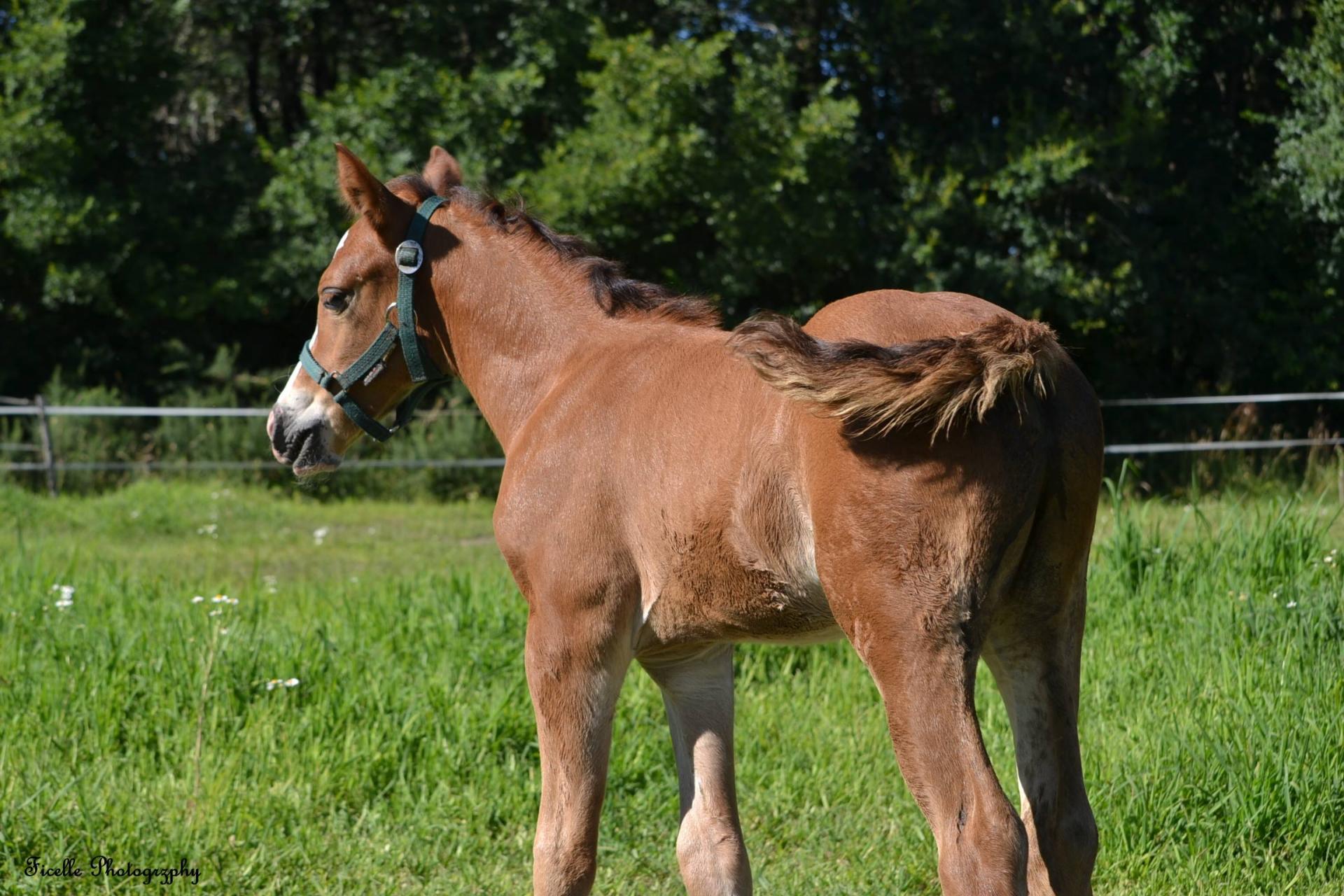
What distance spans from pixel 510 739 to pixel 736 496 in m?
2.54

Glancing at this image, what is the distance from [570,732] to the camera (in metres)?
2.94

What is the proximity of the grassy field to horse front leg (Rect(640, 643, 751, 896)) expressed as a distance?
764 millimetres

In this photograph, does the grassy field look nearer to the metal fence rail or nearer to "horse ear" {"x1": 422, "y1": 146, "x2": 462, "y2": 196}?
"horse ear" {"x1": 422, "y1": 146, "x2": 462, "y2": 196}

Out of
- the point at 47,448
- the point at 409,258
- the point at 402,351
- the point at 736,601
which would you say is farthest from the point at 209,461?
the point at 736,601

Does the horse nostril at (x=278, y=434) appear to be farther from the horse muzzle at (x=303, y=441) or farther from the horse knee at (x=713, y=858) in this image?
the horse knee at (x=713, y=858)

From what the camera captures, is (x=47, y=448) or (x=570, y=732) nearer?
(x=570, y=732)

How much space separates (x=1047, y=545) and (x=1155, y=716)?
2.36 m

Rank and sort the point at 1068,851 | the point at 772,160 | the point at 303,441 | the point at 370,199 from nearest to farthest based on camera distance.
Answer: the point at 1068,851 < the point at 370,199 < the point at 303,441 < the point at 772,160

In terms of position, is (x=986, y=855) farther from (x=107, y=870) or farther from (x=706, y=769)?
(x=107, y=870)

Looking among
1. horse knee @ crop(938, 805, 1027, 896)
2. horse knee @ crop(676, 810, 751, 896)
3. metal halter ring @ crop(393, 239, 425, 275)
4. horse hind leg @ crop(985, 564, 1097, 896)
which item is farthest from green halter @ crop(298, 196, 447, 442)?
horse knee @ crop(938, 805, 1027, 896)

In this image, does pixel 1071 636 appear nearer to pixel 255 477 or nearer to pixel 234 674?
pixel 234 674

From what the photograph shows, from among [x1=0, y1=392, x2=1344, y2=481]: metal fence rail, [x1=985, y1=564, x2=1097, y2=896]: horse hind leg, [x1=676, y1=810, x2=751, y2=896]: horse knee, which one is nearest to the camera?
[x1=985, y1=564, x2=1097, y2=896]: horse hind leg

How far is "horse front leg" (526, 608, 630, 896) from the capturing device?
289cm

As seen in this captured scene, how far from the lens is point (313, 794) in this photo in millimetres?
4387
